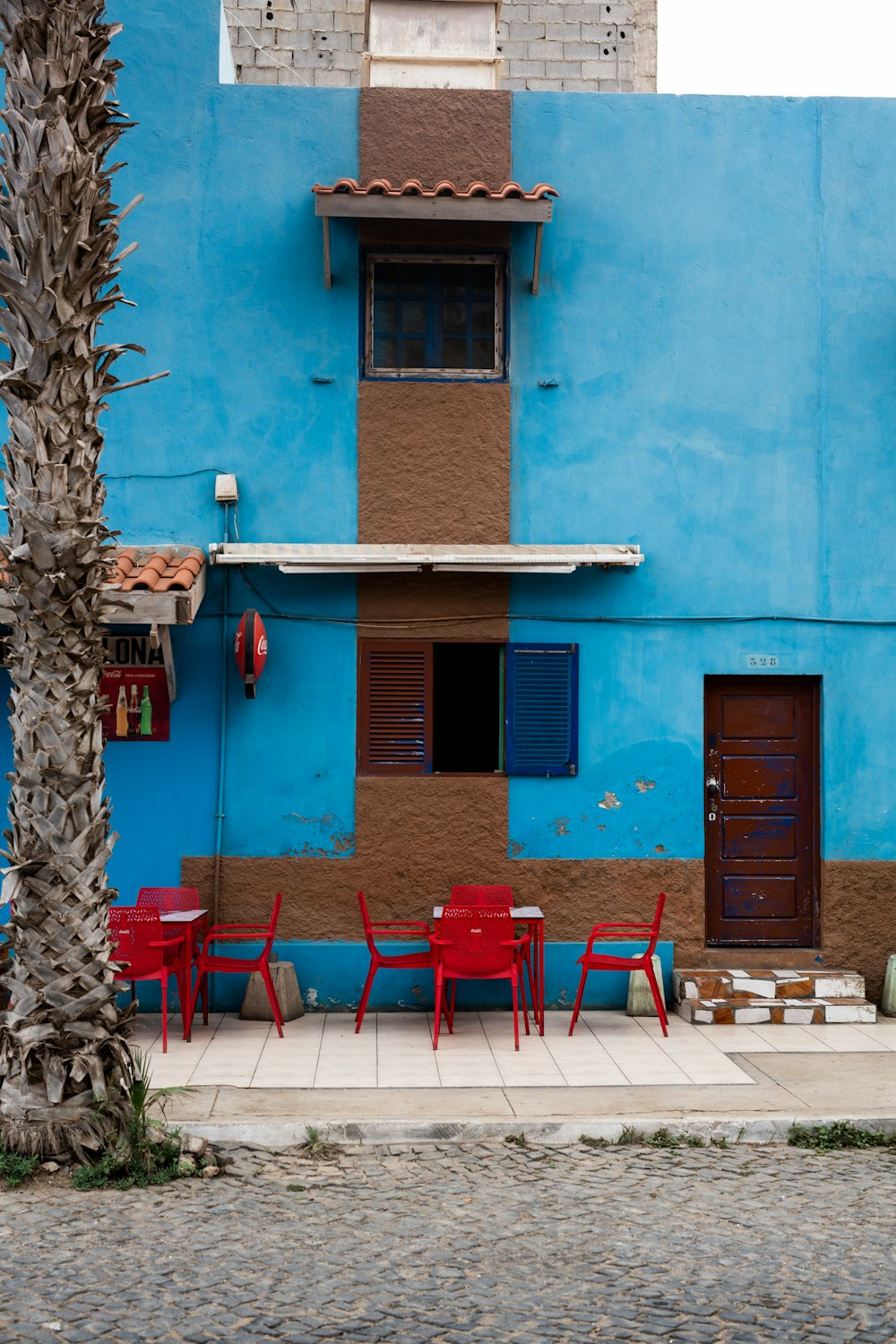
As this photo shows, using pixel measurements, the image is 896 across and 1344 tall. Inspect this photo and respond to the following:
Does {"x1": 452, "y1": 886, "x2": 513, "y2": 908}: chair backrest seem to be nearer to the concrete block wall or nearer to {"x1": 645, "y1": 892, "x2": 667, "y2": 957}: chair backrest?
{"x1": 645, "y1": 892, "x2": 667, "y2": 957}: chair backrest

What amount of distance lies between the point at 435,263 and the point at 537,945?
5.64m

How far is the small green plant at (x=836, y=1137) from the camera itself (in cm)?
736

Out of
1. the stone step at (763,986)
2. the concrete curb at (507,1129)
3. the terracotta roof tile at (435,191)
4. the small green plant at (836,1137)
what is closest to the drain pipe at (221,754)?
the terracotta roof tile at (435,191)

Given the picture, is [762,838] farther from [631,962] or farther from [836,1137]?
[836,1137]

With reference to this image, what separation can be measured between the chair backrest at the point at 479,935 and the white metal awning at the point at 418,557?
8.96 ft

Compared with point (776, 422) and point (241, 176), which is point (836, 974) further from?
point (241, 176)

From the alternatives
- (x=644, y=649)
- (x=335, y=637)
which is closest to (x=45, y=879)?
(x=335, y=637)

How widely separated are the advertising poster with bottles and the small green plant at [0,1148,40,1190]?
445 centimetres

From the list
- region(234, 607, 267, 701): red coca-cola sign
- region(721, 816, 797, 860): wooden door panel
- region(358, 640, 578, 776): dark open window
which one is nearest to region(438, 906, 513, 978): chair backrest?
region(358, 640, 578, 776): dark open window

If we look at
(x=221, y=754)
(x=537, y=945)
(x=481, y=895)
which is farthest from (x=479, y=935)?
(x=221, y=754)

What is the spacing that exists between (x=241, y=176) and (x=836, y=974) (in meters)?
8.13

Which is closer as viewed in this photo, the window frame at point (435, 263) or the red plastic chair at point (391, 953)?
the red plastic chair at point (391, 953)

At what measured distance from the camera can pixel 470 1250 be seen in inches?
223

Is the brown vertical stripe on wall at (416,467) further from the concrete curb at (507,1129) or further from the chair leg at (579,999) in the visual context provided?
the concrete curb at (507,1129)
